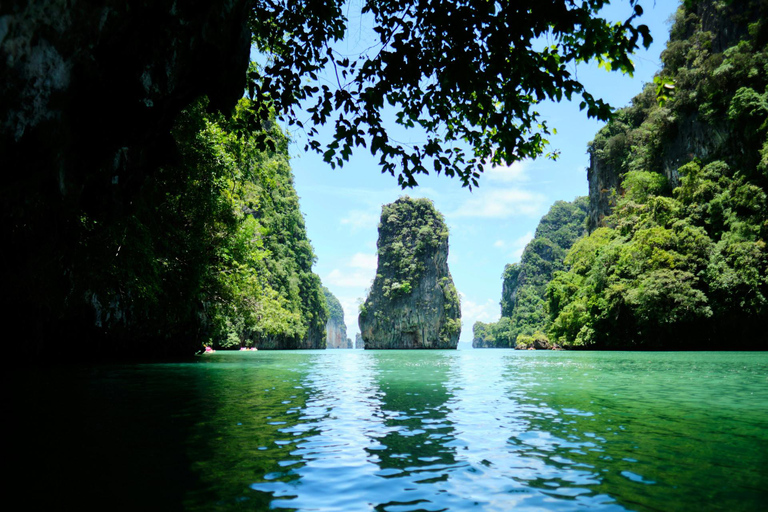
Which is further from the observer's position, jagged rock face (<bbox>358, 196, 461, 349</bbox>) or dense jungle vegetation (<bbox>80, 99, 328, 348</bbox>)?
jagged rock face (<bbox>358, 196, 461, 349</bbox>)

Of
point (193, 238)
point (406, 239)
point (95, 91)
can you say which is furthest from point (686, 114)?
point (406, 239)

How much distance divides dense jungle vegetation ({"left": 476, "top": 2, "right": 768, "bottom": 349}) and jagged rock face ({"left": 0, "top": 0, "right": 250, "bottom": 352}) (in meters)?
24.7

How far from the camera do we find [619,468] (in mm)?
3803

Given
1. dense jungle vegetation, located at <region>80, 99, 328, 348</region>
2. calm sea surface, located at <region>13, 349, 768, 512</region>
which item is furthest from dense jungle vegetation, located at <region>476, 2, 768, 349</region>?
calm sea surface, located at <region>13, 349, 768, 512</region>

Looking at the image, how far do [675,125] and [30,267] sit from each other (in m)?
44.8

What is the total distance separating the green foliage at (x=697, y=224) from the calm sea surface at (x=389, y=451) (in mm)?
25050

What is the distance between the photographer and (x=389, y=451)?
14.6ft

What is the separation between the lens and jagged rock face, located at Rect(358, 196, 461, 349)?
88375 mm

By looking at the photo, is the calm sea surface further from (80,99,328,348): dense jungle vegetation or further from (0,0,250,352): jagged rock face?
(80,99,328,348): dense jungle vegetation

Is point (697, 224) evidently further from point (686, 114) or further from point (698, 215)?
point (686, 114)

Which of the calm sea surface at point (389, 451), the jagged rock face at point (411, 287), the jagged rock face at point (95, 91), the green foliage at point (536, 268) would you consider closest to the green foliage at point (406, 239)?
the jagged rock face at point (411, 287)

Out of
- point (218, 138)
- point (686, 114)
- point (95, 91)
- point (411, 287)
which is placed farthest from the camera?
point (411, 287)

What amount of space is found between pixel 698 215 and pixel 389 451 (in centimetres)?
3657

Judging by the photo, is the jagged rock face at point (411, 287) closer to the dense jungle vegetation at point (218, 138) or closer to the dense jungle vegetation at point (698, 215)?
the dense jungle vegetation at point (698, 215)
